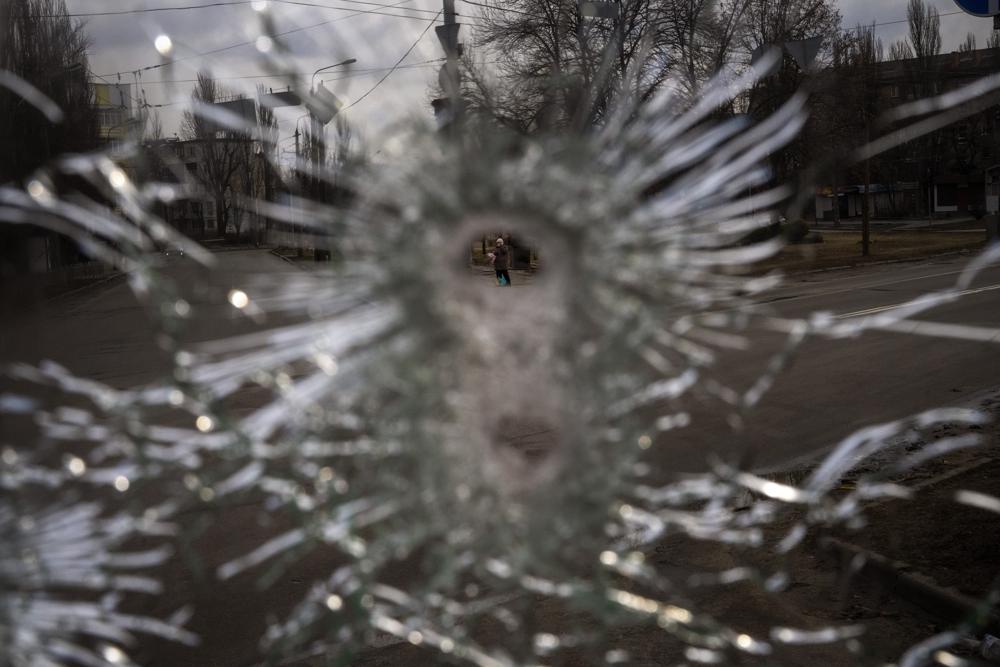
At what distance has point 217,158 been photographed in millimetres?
864

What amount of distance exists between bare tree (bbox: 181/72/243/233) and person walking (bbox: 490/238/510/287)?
27cm

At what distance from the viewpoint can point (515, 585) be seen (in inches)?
34.7

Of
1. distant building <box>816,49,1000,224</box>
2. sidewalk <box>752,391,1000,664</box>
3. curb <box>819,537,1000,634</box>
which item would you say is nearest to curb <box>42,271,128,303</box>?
distant building <box>816,49,1000,224</box>

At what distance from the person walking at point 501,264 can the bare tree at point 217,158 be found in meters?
0.27

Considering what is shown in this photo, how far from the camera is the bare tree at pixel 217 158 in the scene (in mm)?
854

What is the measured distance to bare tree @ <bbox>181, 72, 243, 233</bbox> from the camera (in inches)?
33.6

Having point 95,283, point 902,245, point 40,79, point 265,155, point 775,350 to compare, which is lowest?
point 902,245

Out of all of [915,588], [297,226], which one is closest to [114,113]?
[297,226]

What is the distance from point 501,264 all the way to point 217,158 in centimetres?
31

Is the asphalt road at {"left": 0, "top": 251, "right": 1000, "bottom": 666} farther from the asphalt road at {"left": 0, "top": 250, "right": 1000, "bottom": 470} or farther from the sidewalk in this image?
the sidewalk

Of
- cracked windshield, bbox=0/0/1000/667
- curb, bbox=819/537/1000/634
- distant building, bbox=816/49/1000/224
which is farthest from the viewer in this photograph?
curb, bbox=819/537/1000/634

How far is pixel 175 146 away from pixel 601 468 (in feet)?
1.71

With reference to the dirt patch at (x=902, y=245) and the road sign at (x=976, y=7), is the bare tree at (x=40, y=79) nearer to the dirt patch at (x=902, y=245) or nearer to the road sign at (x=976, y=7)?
the road sign at (x=976, y=7)

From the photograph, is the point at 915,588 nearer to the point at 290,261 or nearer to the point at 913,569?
the point at 913,569
